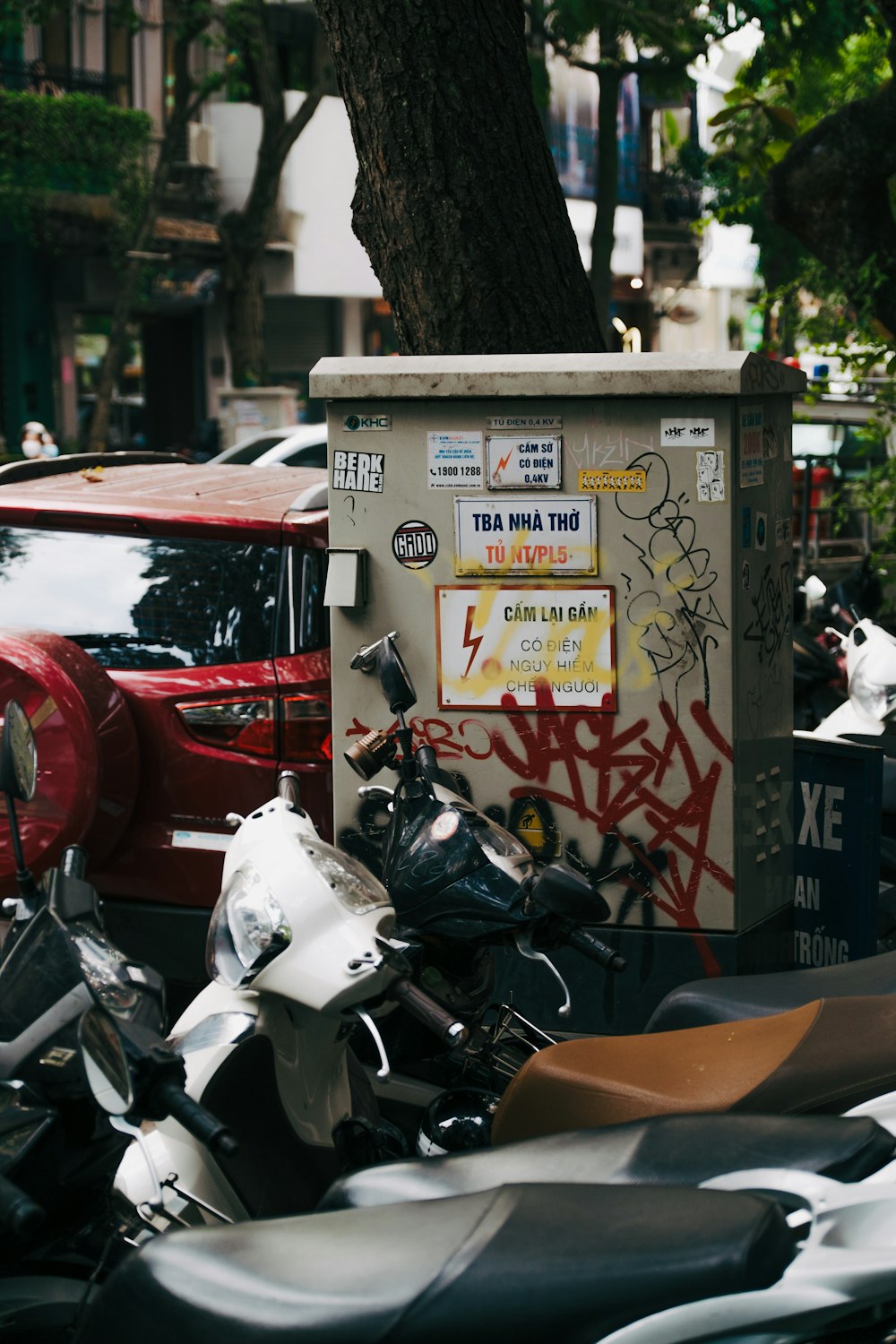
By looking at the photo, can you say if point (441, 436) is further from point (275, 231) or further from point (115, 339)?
point (275, 231)

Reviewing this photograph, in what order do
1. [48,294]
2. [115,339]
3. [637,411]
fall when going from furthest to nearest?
[48,294]
[115,339]
[637,411]

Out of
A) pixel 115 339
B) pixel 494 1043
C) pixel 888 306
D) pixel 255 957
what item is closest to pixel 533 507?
pixel 494 1043

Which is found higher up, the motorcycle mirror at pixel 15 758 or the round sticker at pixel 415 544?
the round sticker at pixel 415 544

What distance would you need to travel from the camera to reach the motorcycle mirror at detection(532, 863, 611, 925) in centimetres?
278

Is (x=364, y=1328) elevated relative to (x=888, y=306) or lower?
lower

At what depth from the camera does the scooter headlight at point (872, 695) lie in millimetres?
6000

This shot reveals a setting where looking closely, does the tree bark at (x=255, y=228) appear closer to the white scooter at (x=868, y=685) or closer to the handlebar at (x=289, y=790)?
the white scooter at (x=868, y=685)

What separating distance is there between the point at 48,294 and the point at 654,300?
69.1 feet

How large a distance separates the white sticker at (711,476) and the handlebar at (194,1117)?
98.2 inches

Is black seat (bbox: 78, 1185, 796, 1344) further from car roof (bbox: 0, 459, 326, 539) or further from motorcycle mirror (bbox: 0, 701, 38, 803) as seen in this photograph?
car roof (bbox: 0, 459, 326, 539)

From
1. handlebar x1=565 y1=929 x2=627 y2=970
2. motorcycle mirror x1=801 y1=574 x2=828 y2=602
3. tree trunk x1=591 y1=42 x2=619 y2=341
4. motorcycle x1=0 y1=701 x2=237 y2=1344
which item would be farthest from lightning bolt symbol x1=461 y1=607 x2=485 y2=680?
tree trunk x1=591 y1=42 x2=619 y2=341

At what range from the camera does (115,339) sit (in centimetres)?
2192

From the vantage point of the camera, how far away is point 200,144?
86.5 feet

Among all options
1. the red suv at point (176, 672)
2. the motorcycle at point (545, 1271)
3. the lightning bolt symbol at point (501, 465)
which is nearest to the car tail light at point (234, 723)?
the red suv at point (176, 672)
